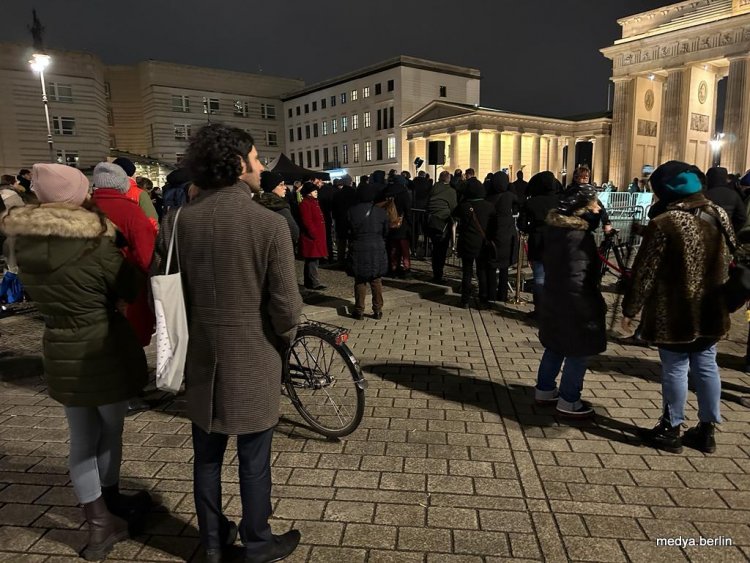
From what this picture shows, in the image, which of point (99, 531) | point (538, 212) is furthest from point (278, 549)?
point (538, 212)

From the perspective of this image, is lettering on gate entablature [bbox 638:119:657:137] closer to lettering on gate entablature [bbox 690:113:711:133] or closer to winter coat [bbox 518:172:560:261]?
lettering on gate entablature [bbox 690:113:711:133]

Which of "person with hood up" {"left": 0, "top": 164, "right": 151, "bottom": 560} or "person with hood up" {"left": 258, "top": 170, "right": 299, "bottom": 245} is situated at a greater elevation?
"person with hood up" {"left": 258, "top": 170, "right": 299, "bottom": 245}

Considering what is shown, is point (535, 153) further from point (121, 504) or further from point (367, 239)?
point (121, 504)

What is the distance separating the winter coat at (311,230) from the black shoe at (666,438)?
6.67 meters

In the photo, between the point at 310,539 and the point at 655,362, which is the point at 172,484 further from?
the point at 655,362

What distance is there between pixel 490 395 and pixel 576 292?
1415 mm

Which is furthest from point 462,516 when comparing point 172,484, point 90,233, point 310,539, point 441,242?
point 441,242

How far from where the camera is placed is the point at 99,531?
286 centimetres

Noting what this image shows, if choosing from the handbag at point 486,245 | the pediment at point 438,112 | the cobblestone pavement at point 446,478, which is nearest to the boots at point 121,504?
the cobblestone pavement at point 446,478

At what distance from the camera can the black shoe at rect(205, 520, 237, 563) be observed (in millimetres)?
2641

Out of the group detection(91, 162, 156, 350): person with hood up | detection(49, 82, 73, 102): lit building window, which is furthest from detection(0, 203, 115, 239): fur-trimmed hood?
detection(49, 82, 73, 102): lit building window

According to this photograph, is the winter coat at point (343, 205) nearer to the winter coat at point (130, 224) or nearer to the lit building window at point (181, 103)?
the winter coat at point (130, 224)

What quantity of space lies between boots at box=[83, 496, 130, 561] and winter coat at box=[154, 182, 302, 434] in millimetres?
1012

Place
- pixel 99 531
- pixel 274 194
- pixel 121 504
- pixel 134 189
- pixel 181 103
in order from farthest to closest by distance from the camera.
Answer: pixel 181 103 < pixel 274 194 < pixel 134 189 < pixel 121 504 < pixel 99 531
